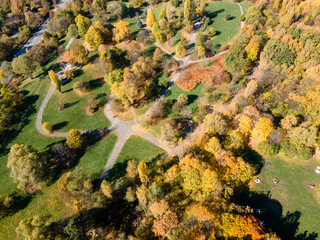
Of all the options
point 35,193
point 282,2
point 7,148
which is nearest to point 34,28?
point 7,148

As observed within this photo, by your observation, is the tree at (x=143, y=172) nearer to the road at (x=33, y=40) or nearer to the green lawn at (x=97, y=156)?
the green lawn at (x=97, y=156)

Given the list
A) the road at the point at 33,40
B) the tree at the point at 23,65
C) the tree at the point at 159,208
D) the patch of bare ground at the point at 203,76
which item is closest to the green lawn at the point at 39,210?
the tree at the point at 159,208

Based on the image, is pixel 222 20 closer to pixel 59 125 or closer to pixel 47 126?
pixel 59 125

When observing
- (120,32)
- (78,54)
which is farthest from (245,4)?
(78,54)

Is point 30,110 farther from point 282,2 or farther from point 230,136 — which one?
point 282,2

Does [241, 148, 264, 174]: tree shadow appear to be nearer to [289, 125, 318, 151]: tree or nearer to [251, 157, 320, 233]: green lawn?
[251, 157, 320, 233]: green lawn

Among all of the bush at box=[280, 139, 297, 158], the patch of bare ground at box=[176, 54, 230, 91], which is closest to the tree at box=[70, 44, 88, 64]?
the patch of bare ground at box=[176, 54, 230, 91]
